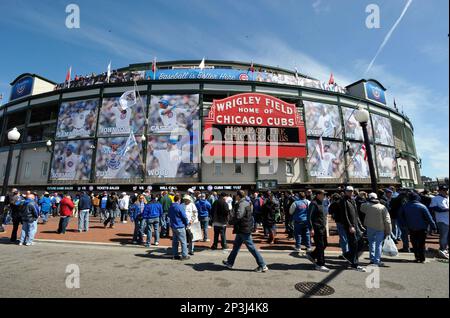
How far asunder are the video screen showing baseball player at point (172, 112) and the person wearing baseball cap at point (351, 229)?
21.8m

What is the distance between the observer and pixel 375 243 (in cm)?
630

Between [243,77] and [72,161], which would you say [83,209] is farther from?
[243,77]

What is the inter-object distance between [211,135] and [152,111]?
8.27 m

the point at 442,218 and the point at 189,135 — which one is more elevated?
the point at 189,135

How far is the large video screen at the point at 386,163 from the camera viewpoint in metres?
33.3

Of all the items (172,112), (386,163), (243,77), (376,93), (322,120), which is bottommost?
(386,163)

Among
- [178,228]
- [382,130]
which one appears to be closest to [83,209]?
[178,228]

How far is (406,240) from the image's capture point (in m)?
7.84

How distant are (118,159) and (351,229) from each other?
25.6 metres

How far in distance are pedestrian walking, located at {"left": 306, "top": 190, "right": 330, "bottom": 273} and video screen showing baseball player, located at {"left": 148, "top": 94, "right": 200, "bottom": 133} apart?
2154cm

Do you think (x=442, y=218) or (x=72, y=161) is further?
(x=72, y=161)

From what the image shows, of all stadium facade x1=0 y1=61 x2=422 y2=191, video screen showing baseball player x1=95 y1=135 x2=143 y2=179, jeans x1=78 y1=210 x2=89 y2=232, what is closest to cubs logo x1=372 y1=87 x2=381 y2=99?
stadium facade x1=0 y1=61 x2=422 y2=191

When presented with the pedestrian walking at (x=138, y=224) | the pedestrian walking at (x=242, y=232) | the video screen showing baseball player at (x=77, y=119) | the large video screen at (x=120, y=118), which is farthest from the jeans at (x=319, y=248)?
the video screen showing baseball player at (x=77, y=119)
